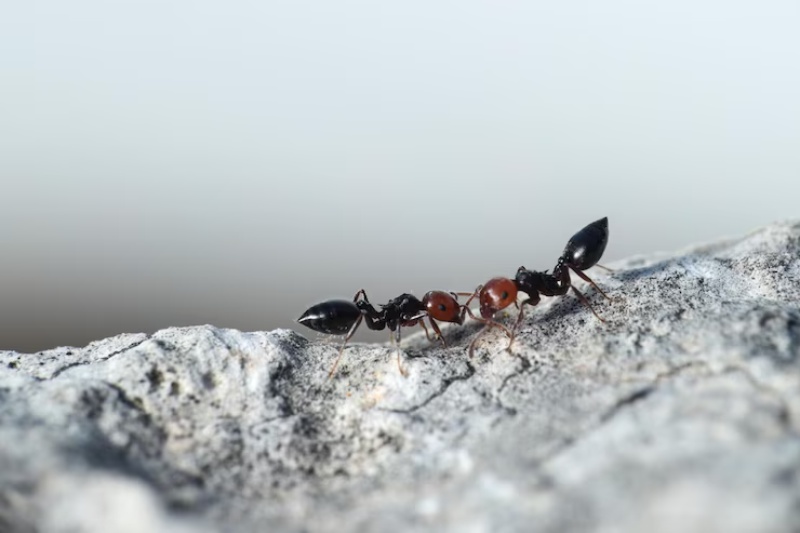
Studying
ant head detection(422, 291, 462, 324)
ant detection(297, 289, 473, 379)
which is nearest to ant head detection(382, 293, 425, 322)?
ant detection(297, 289, 473, 379)

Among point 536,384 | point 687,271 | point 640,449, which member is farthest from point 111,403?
point 687,271

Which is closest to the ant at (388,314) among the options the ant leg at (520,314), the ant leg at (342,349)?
the ant leg at (342,349)

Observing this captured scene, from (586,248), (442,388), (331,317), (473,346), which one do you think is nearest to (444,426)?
(442,388)

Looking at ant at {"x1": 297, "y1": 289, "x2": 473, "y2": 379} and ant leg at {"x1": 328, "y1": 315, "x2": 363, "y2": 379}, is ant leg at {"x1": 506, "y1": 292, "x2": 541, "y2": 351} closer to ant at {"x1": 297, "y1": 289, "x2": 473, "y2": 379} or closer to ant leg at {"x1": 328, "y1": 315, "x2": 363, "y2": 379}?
ant at {"x1": 297, "y1": 289, "x2": 473, "y2": 379}

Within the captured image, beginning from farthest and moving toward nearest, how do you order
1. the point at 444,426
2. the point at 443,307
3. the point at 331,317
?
the point at 443,307, the point at 331,317, the point at 444,426

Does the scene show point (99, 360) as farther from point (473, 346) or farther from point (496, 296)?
point (496, 296)

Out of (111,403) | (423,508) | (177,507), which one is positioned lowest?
(423,508)

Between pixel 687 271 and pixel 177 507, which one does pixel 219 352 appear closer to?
pixel 177 507
